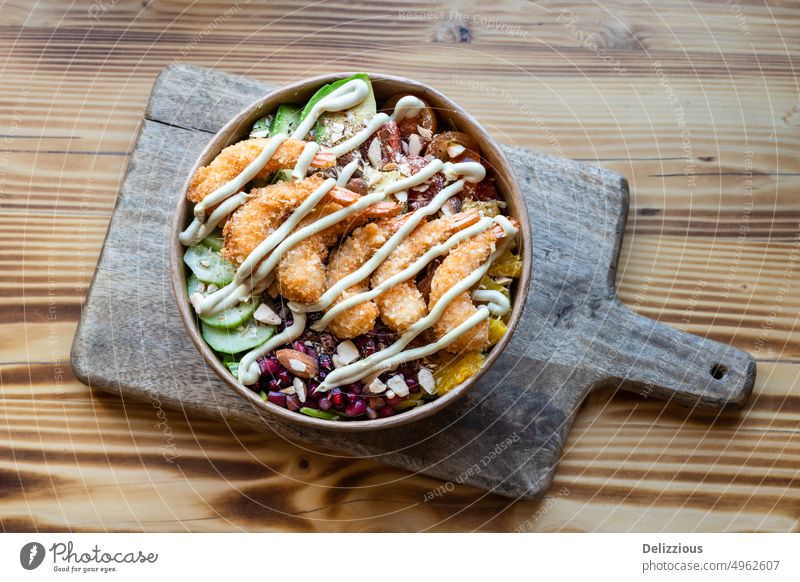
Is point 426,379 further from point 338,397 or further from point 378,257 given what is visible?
point 378,257

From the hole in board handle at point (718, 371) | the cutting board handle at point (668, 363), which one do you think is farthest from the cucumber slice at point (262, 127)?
the hole in board handle at point (718, 371)

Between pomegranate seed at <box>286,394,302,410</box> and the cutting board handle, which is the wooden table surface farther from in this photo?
pomegranate seed at <box>286,394,302,410</box>

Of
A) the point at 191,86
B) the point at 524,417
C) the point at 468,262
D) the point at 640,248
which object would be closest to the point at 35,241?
the point at 191,86

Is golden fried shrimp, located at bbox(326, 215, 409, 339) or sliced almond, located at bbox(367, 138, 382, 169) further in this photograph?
sliced almond, located at bbox(367, 138, 382, 169)

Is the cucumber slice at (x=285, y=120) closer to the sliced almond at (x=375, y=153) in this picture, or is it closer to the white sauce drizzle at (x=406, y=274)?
the sliced almond at (x=375, y=153)

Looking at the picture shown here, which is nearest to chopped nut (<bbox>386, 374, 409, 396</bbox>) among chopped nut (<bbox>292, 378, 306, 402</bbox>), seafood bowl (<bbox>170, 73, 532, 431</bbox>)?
seafood bowl (<bbox>170, 73, 532, 431</bbox>)

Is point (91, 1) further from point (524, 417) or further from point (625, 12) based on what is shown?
point (524, 417)
